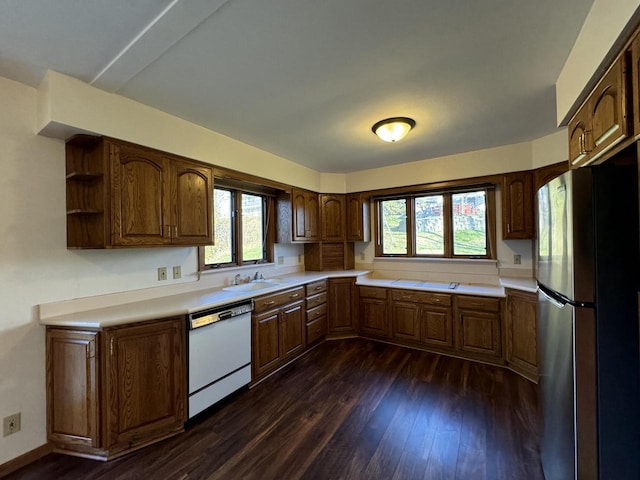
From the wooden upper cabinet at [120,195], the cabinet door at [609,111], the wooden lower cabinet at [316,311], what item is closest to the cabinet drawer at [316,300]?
the wooden lower cabinet at [316,311]

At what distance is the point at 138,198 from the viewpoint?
7.12 ft

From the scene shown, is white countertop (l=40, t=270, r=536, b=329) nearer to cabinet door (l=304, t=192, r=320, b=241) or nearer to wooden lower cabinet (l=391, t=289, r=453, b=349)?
wooden lower cabinet (l=391, t=289, r=453, b=349)

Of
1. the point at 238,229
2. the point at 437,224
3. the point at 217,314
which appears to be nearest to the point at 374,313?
the point at 437,224

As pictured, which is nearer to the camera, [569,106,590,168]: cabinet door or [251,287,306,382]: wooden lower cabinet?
[569,106,590,168]: cabinet door

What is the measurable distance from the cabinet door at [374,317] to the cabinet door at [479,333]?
0.91 metres

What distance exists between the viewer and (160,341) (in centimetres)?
206

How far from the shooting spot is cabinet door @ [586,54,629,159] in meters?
1.12

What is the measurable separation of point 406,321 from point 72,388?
3.26m

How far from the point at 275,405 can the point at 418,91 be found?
2752 mm

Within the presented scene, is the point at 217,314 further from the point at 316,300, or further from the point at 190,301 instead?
the point at 316,300

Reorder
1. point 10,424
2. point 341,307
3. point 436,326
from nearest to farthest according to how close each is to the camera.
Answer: point 10,424 → point 436,326 → point 341,307

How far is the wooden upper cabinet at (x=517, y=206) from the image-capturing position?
3.16 metres

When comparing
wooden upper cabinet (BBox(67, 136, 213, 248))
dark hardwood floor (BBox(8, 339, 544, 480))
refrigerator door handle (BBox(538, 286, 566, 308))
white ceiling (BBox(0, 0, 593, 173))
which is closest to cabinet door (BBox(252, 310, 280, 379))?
dark hardwood floor (BBox(8, 339, 544, 480))

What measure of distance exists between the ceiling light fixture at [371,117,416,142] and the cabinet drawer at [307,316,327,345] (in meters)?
2.36
